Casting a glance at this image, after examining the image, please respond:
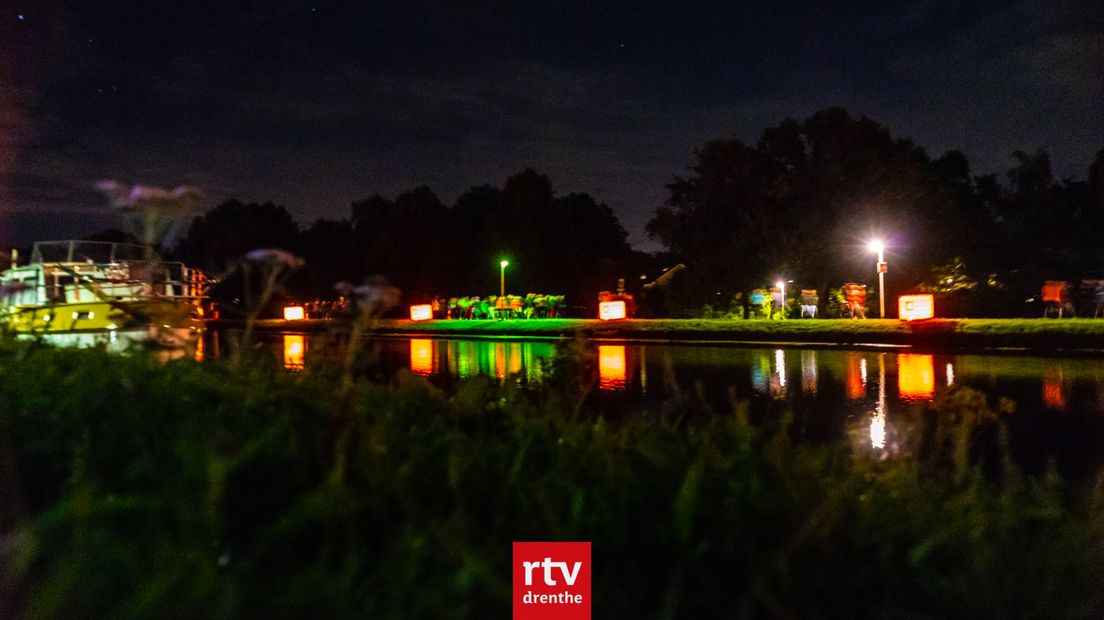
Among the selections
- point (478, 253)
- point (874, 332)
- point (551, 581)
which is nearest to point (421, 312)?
point (478, 253)

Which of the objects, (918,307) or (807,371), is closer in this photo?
(807,371)

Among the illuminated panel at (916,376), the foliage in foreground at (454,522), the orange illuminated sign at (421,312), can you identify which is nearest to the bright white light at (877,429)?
the illuminated panel at (916,376)

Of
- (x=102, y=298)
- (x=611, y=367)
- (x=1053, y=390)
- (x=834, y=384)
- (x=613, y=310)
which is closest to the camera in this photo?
(x=102, y=298)

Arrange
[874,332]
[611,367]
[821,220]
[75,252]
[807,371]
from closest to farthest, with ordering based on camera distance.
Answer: [807,371] → [611,367] → [75,252] → [874,332] → [821,220]

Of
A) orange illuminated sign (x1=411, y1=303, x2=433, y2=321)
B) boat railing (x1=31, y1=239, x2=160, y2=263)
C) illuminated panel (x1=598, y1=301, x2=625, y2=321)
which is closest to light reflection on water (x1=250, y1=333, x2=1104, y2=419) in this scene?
boat railing (x1=31, y1=239, x2=160, y2=263)

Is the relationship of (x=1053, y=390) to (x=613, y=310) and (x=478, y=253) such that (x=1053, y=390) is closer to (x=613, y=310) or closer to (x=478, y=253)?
(x=613, y=310)

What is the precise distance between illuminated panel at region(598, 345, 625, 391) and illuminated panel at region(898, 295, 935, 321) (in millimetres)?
8191

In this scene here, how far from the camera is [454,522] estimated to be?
291cm

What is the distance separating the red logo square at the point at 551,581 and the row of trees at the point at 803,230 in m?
29.7

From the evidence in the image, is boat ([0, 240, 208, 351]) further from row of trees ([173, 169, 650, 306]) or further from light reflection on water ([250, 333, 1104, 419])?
row of trees ([173, 169, 650, 306])

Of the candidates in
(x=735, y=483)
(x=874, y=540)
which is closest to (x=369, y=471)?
(x=735, y=483)

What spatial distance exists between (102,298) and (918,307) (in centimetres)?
2295

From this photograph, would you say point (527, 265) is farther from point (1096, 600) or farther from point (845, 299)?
point (1096, 600)

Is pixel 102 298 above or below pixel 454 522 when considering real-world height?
above
